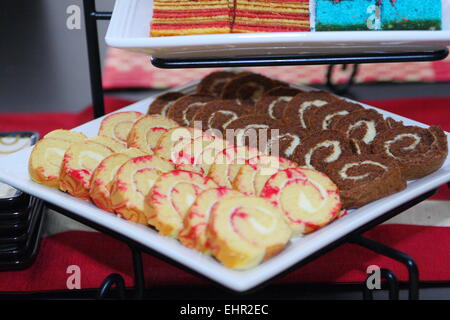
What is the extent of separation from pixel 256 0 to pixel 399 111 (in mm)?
980

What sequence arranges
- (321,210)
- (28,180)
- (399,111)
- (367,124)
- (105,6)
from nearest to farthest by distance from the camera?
(321,210) → (28,180) → (367,124) → (399,111) → (105,6)

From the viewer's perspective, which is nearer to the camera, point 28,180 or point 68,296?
point 28,180

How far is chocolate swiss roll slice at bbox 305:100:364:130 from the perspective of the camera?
54.5 inches

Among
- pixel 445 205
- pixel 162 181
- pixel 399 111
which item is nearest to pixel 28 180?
pixel 162 181

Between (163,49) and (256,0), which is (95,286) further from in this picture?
(256,0)

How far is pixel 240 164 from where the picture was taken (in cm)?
116

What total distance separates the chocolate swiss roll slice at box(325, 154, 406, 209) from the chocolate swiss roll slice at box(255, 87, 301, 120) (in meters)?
0.33

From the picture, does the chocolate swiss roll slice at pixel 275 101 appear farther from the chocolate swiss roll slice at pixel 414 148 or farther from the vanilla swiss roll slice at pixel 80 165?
the vanilla swiss roll slice at pixel 80 165

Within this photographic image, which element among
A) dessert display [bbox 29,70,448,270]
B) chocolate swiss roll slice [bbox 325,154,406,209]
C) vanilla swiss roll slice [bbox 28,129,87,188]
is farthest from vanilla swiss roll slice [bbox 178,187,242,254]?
vanilla swiss roll slice [bbox 28,129,87,188]

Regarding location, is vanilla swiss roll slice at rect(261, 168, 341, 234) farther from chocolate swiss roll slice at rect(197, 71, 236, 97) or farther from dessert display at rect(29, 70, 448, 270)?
chocolate swiss roll slice at rect(197, 71, 236, 97)

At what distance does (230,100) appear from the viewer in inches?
58.8

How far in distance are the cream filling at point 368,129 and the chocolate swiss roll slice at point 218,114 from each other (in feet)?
0.84

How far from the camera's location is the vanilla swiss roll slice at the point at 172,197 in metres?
0.98

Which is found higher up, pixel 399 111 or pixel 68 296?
pixel 399 111
